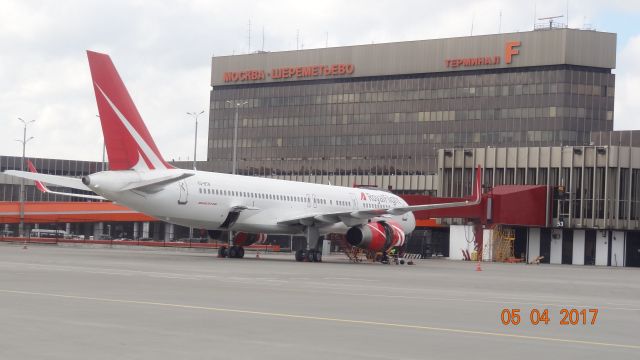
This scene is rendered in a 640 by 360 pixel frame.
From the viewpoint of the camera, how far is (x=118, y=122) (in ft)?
135

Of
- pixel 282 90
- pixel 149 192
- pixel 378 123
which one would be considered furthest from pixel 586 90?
pixel 149 192

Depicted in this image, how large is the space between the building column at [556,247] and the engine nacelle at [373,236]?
27858 mm

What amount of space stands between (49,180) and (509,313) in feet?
89.6

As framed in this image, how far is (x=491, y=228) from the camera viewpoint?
70.8 metres

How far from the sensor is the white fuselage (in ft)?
138

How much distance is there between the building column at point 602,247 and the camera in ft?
243

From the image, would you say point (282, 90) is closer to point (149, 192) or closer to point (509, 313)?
point (149, 192)

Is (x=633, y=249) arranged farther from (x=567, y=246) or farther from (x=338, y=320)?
(x=338, y=320)

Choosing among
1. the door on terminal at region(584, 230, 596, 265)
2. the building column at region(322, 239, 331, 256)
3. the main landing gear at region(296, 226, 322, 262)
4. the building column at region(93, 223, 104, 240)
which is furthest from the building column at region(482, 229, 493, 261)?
the building column at region(93, 223, 104, 240)

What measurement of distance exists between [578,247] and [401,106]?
55.3 meters

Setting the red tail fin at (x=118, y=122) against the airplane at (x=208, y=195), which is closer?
the red tail fin at (x=118, y=122)

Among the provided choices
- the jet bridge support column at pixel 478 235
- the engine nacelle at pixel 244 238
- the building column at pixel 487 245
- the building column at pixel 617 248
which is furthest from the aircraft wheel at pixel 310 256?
the building column at pixel 617 248

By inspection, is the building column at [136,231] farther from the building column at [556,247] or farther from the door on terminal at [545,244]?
the building column at [556,247]
